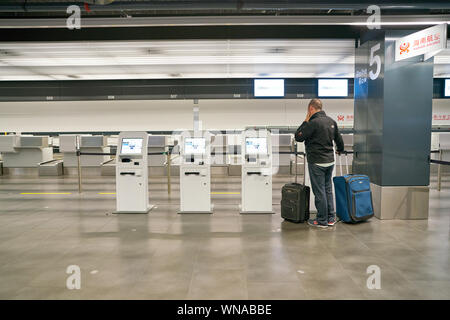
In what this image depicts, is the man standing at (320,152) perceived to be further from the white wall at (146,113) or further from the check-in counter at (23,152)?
the check-in counter at (23,152)

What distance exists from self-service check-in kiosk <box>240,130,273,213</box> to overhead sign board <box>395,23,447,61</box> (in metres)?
2.16

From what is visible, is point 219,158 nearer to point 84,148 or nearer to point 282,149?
point 282,149

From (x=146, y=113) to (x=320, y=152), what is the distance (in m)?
9.00

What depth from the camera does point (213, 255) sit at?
3.47 meters

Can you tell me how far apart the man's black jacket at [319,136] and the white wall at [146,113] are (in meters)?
7.80

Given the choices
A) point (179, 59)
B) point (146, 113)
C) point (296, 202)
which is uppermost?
point (179, 59)

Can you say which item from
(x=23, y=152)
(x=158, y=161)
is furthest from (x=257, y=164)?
(x=23, y=152)

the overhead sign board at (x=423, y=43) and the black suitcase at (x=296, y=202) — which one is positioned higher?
the overhead sign board at (x=423, y=43)

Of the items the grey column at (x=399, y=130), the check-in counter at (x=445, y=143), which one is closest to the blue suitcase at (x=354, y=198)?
the grey column at (x=399, y=130)

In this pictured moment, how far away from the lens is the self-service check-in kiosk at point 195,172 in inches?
205
